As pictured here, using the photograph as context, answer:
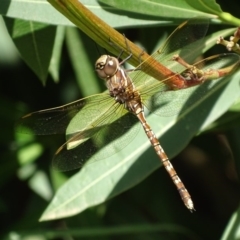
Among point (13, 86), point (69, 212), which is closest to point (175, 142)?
point (69, 212)

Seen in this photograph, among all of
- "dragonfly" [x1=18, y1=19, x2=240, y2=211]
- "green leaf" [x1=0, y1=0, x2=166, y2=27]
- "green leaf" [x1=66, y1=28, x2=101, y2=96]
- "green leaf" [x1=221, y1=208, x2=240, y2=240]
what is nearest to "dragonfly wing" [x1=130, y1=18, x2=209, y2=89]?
"dragonfly" [x1=18, y1=19, x2=240, y2=211]

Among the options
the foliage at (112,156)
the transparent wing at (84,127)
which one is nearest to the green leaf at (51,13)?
the foliage at (112,156)

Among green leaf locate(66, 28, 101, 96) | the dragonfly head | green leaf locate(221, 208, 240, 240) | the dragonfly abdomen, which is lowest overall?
green leaf locate(221, 208, 240, 240)

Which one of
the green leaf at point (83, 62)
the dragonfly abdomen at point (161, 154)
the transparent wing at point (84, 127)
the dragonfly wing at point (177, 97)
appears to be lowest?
the dragonfly abdomen at point (161, 154)

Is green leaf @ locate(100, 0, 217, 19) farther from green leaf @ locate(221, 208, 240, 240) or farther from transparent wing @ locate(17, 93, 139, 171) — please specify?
green leaf @ locate(221, 208, 240, 240)

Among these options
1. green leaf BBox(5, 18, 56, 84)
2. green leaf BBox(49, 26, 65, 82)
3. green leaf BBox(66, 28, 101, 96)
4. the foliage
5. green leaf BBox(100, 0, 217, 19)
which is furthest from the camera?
green leaf BBox(66, 28, 101, 96)

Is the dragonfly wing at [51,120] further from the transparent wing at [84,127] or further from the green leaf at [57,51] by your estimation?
the green leaf at [57,51]

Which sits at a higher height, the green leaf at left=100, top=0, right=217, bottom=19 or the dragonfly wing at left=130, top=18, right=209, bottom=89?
the green leaf at left=100, top=0, right=217, bottom=19
